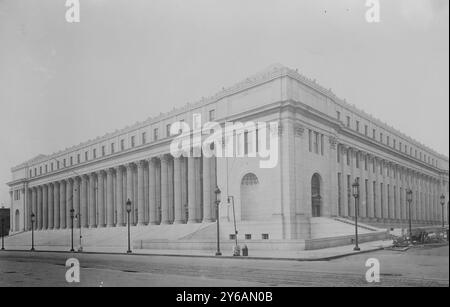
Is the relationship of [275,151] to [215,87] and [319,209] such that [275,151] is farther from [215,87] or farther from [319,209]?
[215,87]

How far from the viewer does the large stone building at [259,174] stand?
148 ft

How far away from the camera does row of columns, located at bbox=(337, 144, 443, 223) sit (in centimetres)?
5848

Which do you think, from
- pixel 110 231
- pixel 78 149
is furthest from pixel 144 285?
pixel 78 149

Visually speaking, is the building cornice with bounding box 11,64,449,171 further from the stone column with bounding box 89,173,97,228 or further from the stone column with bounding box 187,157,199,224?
the stone column with bounding box 187,157,199,224

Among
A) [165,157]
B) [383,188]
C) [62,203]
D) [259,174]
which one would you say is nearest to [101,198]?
[62,203]

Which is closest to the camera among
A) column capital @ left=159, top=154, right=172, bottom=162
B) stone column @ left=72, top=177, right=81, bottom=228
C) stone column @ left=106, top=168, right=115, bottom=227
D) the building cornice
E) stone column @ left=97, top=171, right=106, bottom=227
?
the building cornice

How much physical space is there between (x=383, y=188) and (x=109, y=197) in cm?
3905

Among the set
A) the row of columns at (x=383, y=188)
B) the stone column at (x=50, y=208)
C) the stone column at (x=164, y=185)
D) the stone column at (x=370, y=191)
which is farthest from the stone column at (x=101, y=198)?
the stone column at (x=370, y=191)

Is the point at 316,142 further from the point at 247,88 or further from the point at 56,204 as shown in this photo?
the point at 56,204

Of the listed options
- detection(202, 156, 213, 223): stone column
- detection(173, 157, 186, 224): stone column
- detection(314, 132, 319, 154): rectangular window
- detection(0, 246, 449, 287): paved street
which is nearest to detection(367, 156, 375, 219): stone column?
detection(314, 132, 319, 154): rectangular window

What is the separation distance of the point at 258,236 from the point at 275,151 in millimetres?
7766

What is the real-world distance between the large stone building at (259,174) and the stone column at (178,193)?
121mm

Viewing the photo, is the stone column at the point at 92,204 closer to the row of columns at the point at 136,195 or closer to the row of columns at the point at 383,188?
the row of columns at the point at 136,195

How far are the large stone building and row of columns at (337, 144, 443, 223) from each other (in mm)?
163
